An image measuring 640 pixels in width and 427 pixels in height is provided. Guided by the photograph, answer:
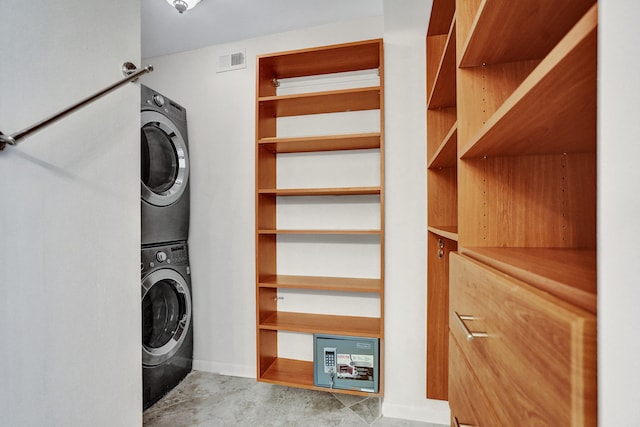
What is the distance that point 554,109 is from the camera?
0.57 metres

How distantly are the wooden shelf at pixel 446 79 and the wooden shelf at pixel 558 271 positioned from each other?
2.80 feet

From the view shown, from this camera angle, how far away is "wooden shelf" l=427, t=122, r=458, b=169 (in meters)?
1.13

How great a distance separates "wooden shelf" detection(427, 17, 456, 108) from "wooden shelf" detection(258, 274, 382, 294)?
1102 millimetres

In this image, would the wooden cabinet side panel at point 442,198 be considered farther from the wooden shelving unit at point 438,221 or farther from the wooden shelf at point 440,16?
the wooden shelf at point 440,16

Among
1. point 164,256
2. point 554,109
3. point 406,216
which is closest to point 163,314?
point 164,256

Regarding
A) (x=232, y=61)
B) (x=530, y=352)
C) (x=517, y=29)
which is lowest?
(x=530, y=352)

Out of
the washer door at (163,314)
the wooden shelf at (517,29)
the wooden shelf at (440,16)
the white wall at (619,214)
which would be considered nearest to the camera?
the white wall at (619,214)

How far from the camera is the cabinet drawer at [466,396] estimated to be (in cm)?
63

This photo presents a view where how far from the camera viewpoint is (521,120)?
64 cm

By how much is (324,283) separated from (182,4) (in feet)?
6.51

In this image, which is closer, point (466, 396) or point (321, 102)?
point (466, 396)

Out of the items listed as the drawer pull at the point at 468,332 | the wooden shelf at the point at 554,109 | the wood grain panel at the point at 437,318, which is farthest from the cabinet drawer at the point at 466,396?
the wood grain panel at the point at 437,318

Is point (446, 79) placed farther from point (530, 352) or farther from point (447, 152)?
point (530, 352)

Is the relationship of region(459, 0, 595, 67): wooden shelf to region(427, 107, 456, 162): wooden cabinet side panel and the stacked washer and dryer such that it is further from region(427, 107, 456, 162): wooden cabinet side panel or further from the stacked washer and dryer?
the stacked washer and dryer
